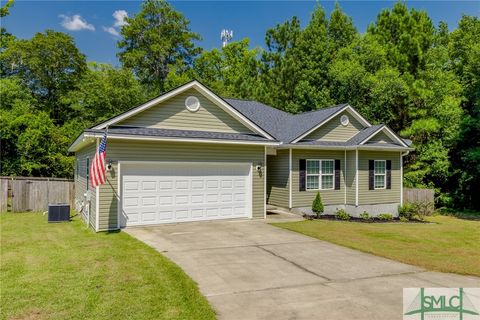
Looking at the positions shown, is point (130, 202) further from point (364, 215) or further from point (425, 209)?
point (425, 209)

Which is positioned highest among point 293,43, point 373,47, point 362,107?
point 293,43

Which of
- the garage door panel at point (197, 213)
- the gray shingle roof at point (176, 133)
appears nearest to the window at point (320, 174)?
the gray shingle roof at point (176, 133)

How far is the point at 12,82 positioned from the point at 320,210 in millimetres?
26637

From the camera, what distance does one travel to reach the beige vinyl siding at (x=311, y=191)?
17.1 meters

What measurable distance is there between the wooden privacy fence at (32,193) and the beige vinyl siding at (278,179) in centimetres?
1022

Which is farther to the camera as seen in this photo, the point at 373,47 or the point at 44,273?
the point at 373,47

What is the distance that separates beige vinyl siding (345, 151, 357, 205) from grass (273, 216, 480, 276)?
10.6ft

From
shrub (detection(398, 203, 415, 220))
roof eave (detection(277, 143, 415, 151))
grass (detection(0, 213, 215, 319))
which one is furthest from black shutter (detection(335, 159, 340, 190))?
grass (detection(0, 213, 215, 319))

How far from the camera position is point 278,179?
1794cm

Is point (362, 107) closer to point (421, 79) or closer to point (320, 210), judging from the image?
point (421, 79)

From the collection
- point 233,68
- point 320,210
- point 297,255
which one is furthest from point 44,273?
point 233,68

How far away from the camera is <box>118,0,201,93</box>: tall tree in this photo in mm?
40125

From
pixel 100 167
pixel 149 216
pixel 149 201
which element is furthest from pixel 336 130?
pixel 100 167

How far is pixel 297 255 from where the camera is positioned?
354 inches
